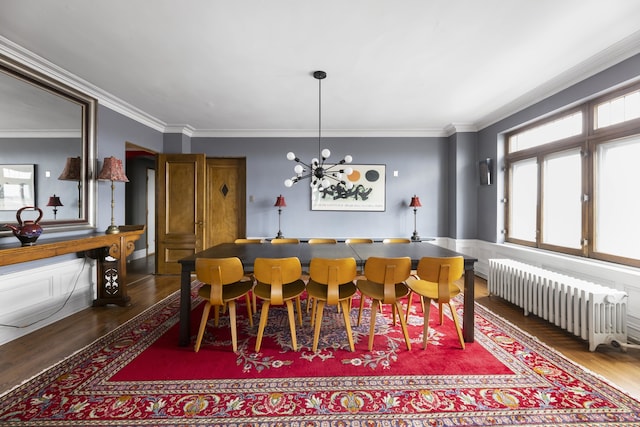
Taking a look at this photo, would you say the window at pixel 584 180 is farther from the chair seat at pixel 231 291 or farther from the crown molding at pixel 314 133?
the chair seat at pixel 231 291

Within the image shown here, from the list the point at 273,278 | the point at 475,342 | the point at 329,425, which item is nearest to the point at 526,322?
the point at 475,342

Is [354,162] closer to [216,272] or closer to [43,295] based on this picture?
[216,272]

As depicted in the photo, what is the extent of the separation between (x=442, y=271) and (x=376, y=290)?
601 millimetres

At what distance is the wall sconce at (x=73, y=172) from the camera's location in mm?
2908

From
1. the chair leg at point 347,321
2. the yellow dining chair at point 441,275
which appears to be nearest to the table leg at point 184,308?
the chair leg at point 347,321

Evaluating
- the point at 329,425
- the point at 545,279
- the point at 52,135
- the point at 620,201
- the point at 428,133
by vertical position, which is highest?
the point at 428,133

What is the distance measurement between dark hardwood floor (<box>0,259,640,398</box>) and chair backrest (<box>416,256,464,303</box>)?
117 centimetres

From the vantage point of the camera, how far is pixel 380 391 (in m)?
1.74

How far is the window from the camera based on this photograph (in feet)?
8.34

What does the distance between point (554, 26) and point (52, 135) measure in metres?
5.04

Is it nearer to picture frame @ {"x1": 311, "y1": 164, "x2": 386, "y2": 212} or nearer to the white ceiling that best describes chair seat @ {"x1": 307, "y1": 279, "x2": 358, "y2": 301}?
the white ceiling

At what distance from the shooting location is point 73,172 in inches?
118

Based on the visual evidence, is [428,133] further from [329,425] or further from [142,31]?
[329,425]

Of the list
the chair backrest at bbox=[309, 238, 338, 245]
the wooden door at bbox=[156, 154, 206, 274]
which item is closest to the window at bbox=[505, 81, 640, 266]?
the chair backrest at bbox=[309, 238, 338, 245]
